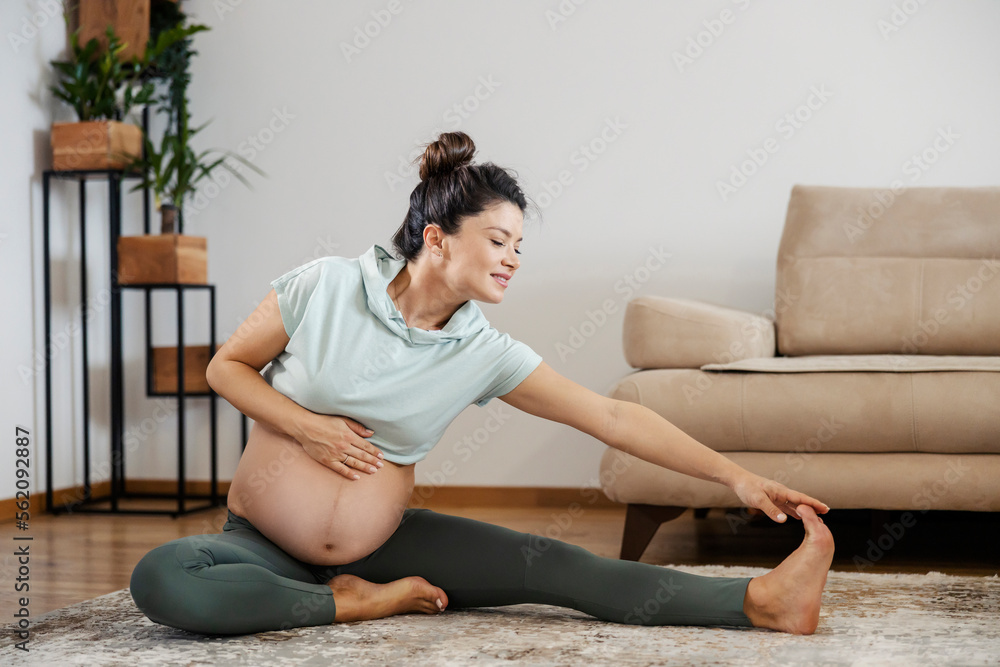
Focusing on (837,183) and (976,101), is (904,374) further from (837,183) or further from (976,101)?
(976,101)

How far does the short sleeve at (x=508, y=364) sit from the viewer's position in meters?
1.49

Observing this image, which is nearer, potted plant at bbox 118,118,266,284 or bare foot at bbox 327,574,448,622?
bare foot at bbox 327,574,448,622

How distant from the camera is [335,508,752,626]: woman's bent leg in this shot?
1.43m

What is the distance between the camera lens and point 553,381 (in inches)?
59.2

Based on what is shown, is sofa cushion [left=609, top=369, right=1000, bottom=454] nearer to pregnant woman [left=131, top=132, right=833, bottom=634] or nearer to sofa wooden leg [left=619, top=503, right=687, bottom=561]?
sofa wooden leg [left=619, top=503, right=687, bottom=561]

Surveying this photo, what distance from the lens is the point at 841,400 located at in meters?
1.97

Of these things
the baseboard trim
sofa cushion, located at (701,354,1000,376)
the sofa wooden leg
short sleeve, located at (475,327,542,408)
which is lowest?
the baseboard trim

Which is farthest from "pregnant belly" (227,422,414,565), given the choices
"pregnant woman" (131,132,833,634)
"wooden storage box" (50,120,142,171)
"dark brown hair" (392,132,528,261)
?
"wooden storage box" (50,120,142,171)

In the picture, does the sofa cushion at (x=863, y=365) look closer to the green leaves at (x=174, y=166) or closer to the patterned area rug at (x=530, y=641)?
the patterned area rug at (x=530, y=641)

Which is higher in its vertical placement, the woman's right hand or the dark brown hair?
the dark brown hair

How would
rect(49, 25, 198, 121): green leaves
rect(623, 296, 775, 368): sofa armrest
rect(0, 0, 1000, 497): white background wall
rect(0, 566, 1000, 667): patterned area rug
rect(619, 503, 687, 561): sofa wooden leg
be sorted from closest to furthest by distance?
rect(0, 566, 1000, 667): patterned area rug, rect(619, 503, 687, 561): sofa wooden leg, rect(623, 296, 775, 368): sofa armrest, rect(0, 0, 1000, 497): white background wall, rect(49, 25, 198, 121): green leaves

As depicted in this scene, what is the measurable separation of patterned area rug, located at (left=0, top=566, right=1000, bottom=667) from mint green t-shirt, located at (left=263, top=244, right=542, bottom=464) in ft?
0.98

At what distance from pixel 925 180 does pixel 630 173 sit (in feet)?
3.06

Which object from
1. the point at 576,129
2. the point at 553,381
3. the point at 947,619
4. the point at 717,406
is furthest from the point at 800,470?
the point at 576,129
